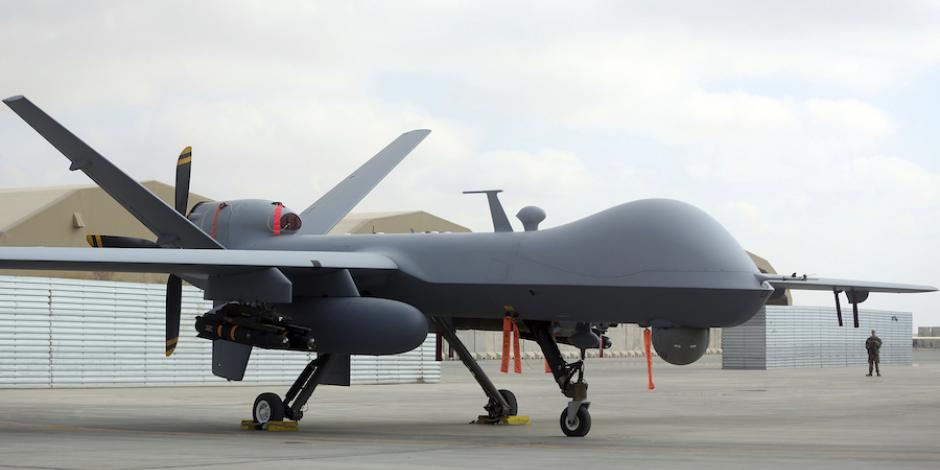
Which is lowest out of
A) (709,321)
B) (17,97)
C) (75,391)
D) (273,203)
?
(75,391)

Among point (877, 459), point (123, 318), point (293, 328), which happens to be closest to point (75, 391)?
point (123, 318)

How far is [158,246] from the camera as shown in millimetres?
18797

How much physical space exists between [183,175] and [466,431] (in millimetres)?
6320

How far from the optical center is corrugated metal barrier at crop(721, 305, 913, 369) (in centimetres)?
5578

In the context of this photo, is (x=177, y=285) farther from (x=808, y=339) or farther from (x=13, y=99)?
(x=808, y=339)

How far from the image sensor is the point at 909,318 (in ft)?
221

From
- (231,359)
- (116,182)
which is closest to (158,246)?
(116,182)

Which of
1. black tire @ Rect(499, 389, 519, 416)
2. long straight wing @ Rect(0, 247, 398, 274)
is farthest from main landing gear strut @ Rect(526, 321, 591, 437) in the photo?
long straight wing @ Rect(0, 247, 398, 274)

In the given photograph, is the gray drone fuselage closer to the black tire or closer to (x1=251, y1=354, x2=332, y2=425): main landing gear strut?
(x1=251, y1=354, x2=332, y2=425): main landing gear strut

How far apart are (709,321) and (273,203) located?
8.08m

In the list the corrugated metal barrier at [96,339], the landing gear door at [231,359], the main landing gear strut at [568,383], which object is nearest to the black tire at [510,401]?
the main landing gear strut at [568,383]

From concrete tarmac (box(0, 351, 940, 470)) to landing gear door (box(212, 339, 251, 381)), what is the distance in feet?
2.93

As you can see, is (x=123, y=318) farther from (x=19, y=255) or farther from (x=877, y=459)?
(x=877, y=459)

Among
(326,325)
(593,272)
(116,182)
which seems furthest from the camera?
(116,182)
